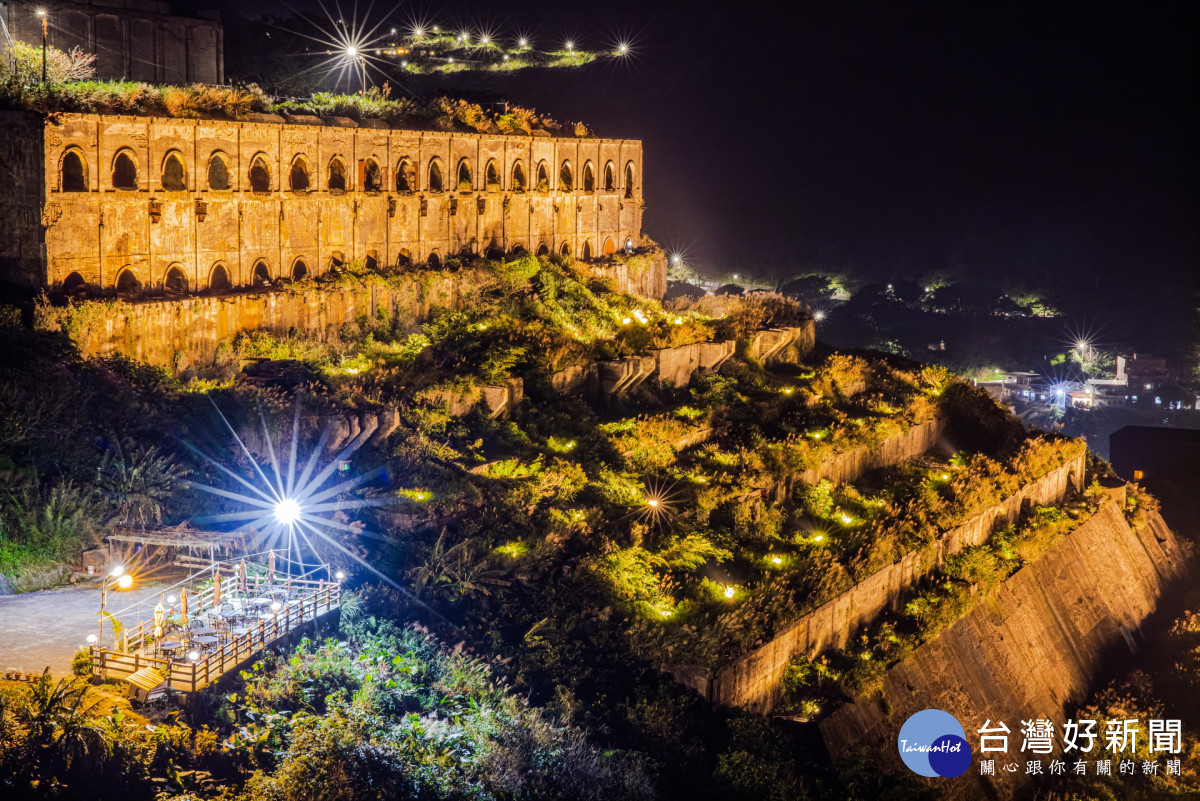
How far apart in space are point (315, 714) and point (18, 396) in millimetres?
8050

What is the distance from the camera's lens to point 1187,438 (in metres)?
41.5

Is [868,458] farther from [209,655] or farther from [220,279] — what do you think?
[209,655]

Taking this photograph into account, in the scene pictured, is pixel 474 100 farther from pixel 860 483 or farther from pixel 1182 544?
pixel 1182 544

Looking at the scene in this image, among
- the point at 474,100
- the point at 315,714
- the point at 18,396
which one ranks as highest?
the point at 474,100

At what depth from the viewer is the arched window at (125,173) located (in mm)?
21219

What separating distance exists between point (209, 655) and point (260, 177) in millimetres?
14058

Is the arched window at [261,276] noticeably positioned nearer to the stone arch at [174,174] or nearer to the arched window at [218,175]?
the arched window at [218,175]

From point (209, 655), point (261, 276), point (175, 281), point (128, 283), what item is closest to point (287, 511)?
point (209, 655)

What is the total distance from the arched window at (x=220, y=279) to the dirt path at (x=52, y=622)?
9207mm

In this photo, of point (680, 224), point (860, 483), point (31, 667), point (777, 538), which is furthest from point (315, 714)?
point (680, 224)

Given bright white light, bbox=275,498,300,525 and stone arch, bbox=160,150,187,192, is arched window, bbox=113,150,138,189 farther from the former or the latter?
bright white light, bbox=275,498,300,525

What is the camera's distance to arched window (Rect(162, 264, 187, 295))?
21781 millimetres

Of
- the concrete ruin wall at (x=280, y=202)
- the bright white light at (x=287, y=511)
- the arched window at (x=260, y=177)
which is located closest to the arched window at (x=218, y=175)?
the concrete ruin wall at (x=280, y=202)

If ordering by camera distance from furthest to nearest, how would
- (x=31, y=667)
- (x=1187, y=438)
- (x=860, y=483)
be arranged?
(x=1187, y=438)
(x=860, y=483)
(x=31, y=667)
